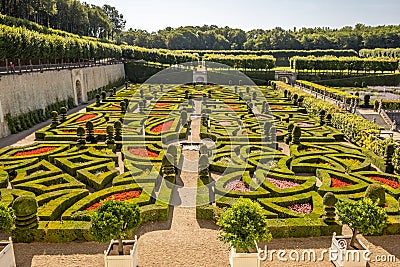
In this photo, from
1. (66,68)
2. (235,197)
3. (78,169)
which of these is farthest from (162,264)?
(66,68)

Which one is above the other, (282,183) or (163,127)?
(163,127)

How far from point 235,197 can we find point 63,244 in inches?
241

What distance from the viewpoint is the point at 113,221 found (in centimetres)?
873

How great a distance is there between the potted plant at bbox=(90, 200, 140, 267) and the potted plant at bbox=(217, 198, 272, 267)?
7.93 ft

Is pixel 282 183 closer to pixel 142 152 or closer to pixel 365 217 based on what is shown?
pixel 365 217

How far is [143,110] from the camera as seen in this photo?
1179 inches

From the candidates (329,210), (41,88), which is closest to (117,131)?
(329,210)

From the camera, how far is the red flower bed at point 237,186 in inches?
545

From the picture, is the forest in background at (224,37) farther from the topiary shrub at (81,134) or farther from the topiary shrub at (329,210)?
the topiary shrub at (329,210)

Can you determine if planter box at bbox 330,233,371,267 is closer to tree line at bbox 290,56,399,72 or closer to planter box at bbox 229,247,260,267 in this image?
planter box at bbox 229,247,260,267

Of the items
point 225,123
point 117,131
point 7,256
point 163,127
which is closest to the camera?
point 7,256

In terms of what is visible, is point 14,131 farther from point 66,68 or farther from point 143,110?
point 66,68

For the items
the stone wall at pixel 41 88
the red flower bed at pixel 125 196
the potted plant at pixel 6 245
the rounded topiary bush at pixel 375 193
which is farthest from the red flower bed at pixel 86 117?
the rounded topiary bush at pixel 375 193

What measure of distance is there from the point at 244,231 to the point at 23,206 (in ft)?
21.1
